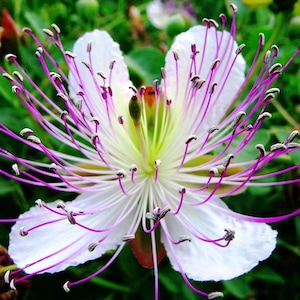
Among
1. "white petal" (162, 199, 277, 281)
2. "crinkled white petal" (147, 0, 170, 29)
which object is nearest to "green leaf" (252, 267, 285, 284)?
"white petal" (162, 199, 277, 281)

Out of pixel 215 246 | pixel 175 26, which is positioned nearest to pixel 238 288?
pixel 215 246

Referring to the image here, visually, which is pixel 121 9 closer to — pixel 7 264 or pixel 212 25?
pixel 212 25

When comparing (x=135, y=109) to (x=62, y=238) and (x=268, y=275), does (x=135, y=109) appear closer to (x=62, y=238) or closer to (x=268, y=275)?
(x=62, y=238)

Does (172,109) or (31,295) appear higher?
(172,109)


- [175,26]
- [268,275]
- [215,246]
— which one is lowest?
[268,275]

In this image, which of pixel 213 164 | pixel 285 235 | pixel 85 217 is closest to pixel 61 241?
pixel 85 217

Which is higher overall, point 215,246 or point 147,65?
point 147,65
